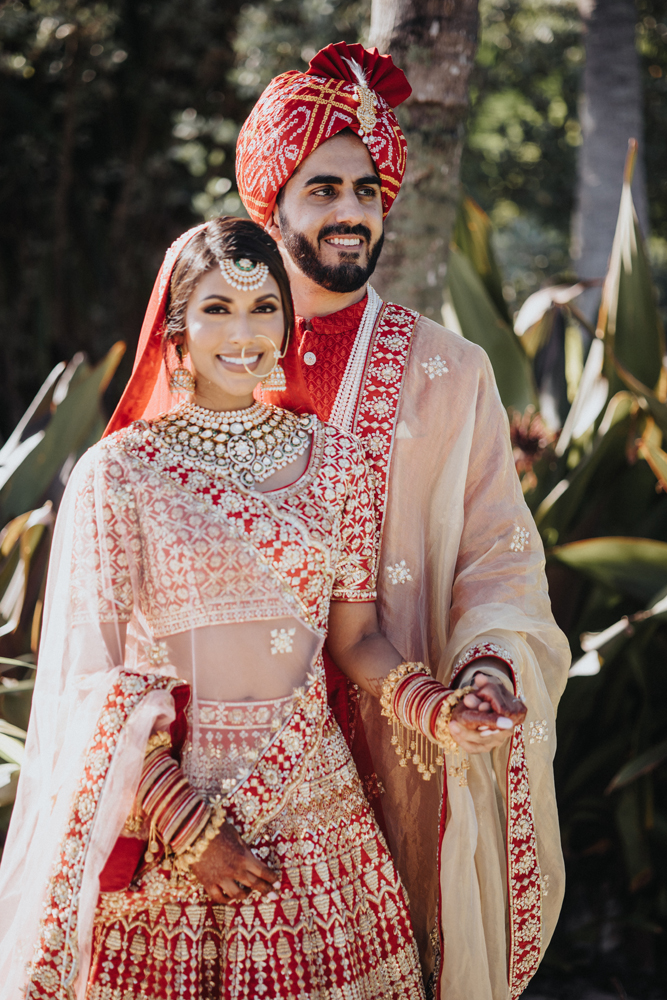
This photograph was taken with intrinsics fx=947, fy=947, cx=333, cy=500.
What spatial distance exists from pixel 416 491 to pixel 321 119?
0.79 meters

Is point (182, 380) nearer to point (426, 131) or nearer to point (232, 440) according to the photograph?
point (232, 440)

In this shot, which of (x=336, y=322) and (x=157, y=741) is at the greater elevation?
(x=336, y=322)

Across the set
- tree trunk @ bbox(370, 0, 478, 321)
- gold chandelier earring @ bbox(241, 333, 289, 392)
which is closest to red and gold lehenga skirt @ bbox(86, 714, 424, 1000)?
gold chandelier earring @ bbox(241, 333, 289, 392)

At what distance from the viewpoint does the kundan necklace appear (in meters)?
1.61

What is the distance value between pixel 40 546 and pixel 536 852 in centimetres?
168

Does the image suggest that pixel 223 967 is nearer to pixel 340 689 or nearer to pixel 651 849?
pixel 340 689

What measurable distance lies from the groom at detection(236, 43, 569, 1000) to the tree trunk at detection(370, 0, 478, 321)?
642 mm

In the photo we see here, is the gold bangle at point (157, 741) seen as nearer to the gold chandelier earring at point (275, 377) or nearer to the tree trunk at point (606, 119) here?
the gold chandelier earring at point (275, 377)

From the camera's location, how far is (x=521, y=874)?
72.0 inches

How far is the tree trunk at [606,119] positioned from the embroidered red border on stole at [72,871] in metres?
4.67

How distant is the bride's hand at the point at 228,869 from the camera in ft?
4.79

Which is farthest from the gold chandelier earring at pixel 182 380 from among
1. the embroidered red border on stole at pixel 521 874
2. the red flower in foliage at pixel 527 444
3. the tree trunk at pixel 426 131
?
the red flower in foliage at pixel 527 444

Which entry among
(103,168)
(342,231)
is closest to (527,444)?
(342,231)

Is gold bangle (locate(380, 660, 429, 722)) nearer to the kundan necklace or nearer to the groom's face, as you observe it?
→ the kundan necklace
